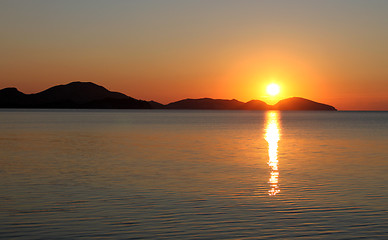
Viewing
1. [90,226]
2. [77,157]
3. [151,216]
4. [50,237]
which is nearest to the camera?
[50,237]

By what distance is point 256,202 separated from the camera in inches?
833

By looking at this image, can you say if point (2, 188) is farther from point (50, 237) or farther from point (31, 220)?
point (50, 237)

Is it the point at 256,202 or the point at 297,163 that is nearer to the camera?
the point at 256,202

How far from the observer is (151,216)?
1814 centimetres

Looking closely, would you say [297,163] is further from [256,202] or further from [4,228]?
[4,228]

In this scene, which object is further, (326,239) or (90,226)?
(90,226)

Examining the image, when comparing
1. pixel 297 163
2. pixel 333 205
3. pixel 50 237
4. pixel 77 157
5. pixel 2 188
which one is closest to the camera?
pixel 50 237

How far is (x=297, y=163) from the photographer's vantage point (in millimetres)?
37438

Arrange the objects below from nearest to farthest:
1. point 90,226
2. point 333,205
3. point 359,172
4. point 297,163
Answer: point 90,226 → point 333,205 → point 359,172 → point 297,163

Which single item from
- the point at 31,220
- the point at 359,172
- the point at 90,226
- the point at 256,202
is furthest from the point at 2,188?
the point at 359,172

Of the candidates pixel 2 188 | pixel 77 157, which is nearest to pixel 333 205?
pixel 2 188

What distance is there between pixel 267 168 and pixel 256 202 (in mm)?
12940

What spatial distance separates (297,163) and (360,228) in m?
20.8

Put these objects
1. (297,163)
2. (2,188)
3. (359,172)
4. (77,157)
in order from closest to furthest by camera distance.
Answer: (2,188) → (359,172) → (297,163) → (77,157)
